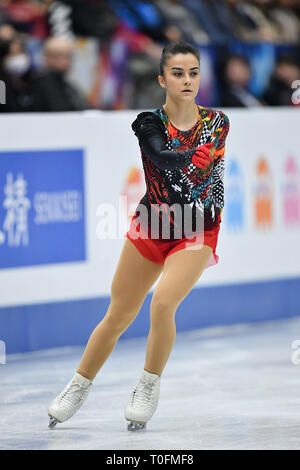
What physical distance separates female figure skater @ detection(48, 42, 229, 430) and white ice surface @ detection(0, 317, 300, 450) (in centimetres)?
19

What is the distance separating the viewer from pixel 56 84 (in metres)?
7.79

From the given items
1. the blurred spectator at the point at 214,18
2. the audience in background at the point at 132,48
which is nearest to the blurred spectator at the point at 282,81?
the audience in background at the point at 132,48

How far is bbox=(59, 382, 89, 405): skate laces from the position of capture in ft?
14.3

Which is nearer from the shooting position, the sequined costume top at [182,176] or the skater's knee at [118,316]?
the sequined costume top at [182,176]

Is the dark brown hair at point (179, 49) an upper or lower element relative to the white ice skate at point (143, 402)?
upper

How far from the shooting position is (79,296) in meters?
6.57

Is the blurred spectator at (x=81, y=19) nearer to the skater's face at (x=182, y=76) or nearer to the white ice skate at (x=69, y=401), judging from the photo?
the skater's face at (x=182, y=76)

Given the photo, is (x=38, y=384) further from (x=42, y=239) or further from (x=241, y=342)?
(x=241, y=342)

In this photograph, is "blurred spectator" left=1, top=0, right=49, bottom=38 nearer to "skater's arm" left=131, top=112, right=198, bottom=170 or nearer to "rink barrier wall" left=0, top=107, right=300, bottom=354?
"rink barrier wall" left=0, top=107, right=300, bottom=354

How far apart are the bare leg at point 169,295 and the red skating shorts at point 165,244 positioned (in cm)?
3

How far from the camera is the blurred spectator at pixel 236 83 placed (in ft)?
30.3

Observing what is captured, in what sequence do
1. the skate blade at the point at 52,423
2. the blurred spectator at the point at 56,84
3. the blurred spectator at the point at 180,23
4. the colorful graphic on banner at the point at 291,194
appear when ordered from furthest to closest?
1. the blurred spectator at the point at 180,23
2. the blurred spectator at the point at 56,84
3. the colorful graphic on banner at the point at 291,194
4. the skate blade at the point at 52,423

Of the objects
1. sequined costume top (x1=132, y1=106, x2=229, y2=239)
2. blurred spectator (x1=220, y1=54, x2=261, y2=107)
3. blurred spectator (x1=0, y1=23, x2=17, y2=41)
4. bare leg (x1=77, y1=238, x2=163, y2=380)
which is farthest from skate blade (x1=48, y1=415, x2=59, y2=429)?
blurred spectator (x1=220, y1=54, x2=261, y2=107)

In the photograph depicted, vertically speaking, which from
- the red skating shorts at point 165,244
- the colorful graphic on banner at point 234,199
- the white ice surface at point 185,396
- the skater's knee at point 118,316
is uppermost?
the colorful graphic on banner at point 234,199
